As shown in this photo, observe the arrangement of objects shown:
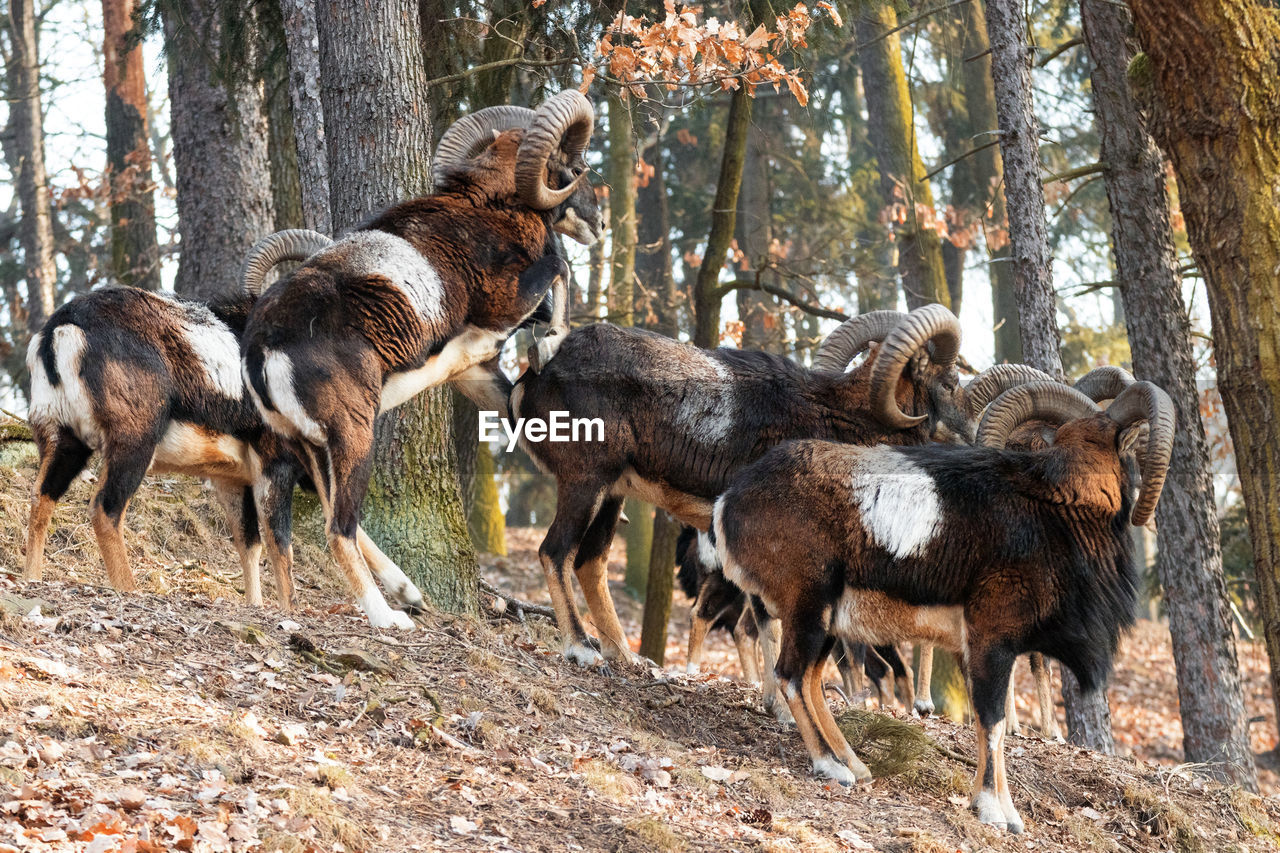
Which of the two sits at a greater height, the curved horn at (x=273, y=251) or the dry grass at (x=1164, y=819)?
the curved horn at (x=273, y=251)

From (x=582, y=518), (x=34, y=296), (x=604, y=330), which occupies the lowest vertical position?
(x=582, y=518)

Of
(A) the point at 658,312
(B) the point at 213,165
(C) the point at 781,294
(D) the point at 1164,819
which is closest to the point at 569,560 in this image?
(D) the point at 1164,819

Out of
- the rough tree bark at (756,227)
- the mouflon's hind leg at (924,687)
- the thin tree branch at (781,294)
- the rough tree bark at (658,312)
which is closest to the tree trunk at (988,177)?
the rough tree bark at (756,227)

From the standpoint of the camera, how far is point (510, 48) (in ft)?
44.0

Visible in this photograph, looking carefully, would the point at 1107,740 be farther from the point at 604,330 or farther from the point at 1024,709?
the point at 1024,709

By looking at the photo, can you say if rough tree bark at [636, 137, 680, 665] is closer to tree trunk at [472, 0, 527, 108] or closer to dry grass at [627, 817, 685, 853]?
tree trunk at [472, 0, 527, 108]

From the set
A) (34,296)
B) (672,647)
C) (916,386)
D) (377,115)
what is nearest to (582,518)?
(916,386)

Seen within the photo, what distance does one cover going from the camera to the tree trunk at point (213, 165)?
1320 centimetres

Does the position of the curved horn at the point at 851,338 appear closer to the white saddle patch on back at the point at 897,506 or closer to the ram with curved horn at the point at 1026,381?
the ram with curved horn at the point at 1026,381

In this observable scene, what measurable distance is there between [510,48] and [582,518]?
687 centimetres

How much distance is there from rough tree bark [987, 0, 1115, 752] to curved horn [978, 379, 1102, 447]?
2635 mm

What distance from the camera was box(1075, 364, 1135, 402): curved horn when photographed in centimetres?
934

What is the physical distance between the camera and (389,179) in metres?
9.52

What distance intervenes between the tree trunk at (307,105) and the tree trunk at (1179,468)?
6898 millimetres
